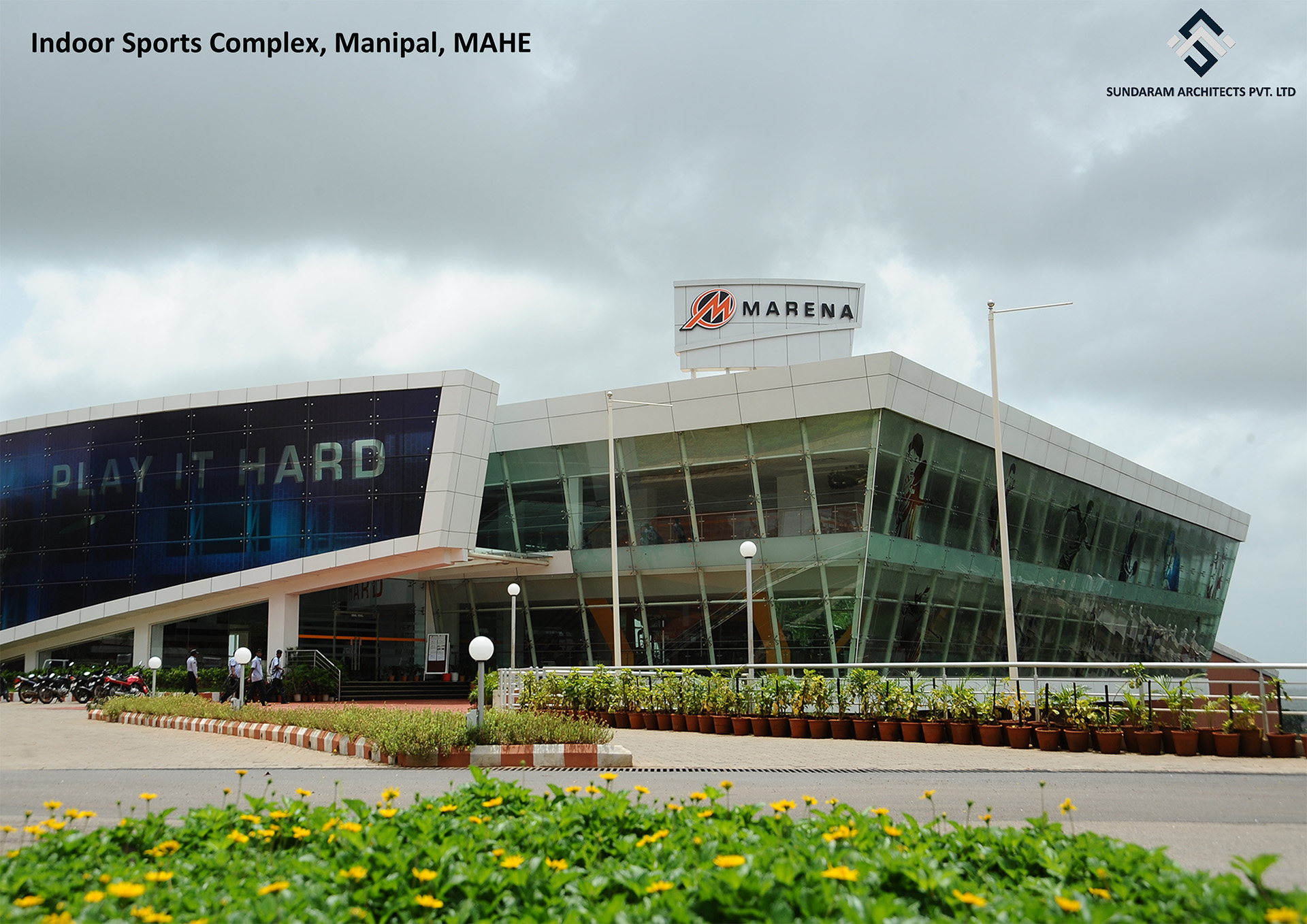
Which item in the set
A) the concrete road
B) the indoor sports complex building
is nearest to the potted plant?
the concrete road

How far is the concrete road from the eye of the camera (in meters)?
9.22

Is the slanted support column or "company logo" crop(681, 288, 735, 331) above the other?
"company logo" crop(681, 288, 735, 331)

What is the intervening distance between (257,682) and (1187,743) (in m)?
26.1

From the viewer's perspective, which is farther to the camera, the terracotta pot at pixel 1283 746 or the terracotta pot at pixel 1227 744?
the terracotta pot at pixel 1227 744

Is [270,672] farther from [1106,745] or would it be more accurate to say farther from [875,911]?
[875,911]

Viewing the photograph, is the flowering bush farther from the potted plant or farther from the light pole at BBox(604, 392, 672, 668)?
the light pole at BBox(604, 392, 672, 668)

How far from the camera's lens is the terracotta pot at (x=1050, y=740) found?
1661 cm

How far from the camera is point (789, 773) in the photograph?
1373 cm

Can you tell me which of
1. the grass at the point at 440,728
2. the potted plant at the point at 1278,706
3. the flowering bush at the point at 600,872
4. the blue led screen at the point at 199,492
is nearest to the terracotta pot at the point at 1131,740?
the potted plant at the point at 1278,706

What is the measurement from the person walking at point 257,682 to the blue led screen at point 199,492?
3.33m

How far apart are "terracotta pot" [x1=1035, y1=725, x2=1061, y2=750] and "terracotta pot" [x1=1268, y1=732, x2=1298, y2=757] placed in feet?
9.73

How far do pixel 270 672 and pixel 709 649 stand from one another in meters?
13.9

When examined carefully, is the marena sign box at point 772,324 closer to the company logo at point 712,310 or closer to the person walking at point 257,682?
the company logo at point 712,310

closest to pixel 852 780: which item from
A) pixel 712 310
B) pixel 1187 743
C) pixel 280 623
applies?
pixel 1187 743
